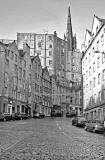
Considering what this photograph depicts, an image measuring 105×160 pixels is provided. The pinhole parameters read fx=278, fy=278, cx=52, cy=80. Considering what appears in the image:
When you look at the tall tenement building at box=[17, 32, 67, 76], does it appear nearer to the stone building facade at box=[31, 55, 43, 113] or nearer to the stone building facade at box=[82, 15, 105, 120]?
the stone building facade at box=[31, 55, 43, 113]

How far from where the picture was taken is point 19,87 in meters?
68.2

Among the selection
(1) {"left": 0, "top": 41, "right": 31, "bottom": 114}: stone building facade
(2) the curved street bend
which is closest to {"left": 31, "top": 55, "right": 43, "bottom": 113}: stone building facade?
(1) {"left": 0, "top": 41, "right": 31, "bottom": 114}: stone building facade

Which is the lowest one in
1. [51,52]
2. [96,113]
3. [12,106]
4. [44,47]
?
[96,113]

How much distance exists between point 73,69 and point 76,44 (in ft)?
110

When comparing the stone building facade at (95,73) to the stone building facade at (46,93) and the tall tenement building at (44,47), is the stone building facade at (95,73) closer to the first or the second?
Answer: the stone building facade at (46,93)

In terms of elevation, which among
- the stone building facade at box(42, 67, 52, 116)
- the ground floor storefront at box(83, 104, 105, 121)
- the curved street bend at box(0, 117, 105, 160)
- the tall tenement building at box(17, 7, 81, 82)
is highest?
the tall tenement building at box(17, 7, 81, 82)

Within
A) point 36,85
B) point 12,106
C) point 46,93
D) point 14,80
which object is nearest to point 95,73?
point 14,80

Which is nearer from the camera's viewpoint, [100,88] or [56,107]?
[100,88]

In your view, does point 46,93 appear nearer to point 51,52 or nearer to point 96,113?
point 51,52

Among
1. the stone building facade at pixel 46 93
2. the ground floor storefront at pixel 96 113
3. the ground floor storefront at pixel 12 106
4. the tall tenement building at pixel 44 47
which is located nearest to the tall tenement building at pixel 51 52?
the tall tenement building at pixel 44 47

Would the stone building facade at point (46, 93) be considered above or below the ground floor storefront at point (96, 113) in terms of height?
above

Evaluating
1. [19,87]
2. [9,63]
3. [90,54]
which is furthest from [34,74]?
[90,54]

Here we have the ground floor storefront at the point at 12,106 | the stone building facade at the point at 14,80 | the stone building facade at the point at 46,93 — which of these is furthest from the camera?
the stone building facade at the point at 46,93

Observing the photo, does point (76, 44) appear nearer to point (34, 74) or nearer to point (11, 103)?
point (34, 74)
